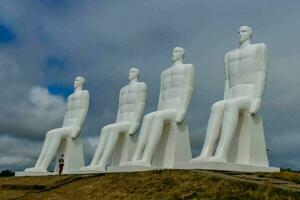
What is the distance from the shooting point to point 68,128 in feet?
83.2

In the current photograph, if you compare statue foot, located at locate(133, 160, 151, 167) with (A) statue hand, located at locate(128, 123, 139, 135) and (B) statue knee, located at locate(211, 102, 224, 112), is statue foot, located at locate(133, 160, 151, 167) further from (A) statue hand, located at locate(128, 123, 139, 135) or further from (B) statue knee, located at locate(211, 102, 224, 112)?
(A) statue hand, located at locate(128, 123, 139, 135)

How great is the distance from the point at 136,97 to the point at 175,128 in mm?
3204

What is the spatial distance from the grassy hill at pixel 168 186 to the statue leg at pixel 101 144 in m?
2.69

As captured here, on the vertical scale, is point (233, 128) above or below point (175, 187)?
above

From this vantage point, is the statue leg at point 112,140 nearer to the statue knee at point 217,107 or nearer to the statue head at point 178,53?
the statue head at point 178,53

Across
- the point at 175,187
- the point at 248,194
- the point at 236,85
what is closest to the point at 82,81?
the point at 236,85

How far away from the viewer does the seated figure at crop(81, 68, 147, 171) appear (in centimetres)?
2275

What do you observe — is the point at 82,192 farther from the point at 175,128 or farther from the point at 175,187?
the point at 175,128

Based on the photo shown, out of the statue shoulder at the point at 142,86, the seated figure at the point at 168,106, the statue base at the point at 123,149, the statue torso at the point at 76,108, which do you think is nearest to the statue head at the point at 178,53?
the seated figure at the point at 168,106

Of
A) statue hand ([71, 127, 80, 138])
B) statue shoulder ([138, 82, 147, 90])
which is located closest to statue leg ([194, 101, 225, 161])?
statue shoulder ([138, 82, 147, 90])

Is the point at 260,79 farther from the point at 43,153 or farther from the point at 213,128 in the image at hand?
the point at 43,153

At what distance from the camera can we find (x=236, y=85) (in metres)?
19.1

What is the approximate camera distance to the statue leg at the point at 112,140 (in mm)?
22594

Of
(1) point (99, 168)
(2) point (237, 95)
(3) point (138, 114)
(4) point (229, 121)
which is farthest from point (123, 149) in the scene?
(4) point (229, 121)
